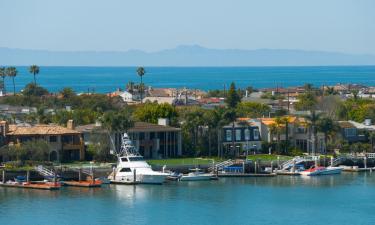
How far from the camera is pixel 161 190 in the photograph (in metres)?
85.6

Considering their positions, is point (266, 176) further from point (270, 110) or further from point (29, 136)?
point (270, 110)

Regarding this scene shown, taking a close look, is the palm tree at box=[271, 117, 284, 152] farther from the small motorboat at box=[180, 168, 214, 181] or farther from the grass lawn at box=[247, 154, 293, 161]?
the small motorboat at box=[180, 168, 214, 181]

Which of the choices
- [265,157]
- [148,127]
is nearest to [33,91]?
[148,127]

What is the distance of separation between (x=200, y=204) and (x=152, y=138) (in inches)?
902

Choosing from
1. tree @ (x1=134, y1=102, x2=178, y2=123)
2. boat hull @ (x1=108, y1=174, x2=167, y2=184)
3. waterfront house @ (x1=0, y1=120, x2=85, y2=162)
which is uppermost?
tree @ (x1=134, y1=102, x2=178, y2=123)

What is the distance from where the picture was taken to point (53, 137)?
312 feet

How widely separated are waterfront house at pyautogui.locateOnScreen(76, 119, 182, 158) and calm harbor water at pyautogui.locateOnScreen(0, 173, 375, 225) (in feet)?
32.8

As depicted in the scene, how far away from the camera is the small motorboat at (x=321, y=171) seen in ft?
323

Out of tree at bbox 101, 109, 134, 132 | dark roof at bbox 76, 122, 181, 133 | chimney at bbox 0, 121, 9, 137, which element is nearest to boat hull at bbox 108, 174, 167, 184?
tree at bbox 101, 109, 134, 132

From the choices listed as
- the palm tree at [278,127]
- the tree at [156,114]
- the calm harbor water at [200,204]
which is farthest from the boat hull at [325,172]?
the tree at [156,114]

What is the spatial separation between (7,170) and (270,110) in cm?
5227

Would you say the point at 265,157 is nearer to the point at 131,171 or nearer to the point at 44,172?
the point at 131,171

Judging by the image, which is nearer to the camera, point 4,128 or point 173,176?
point 173,176

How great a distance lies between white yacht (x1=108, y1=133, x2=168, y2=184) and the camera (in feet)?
291
